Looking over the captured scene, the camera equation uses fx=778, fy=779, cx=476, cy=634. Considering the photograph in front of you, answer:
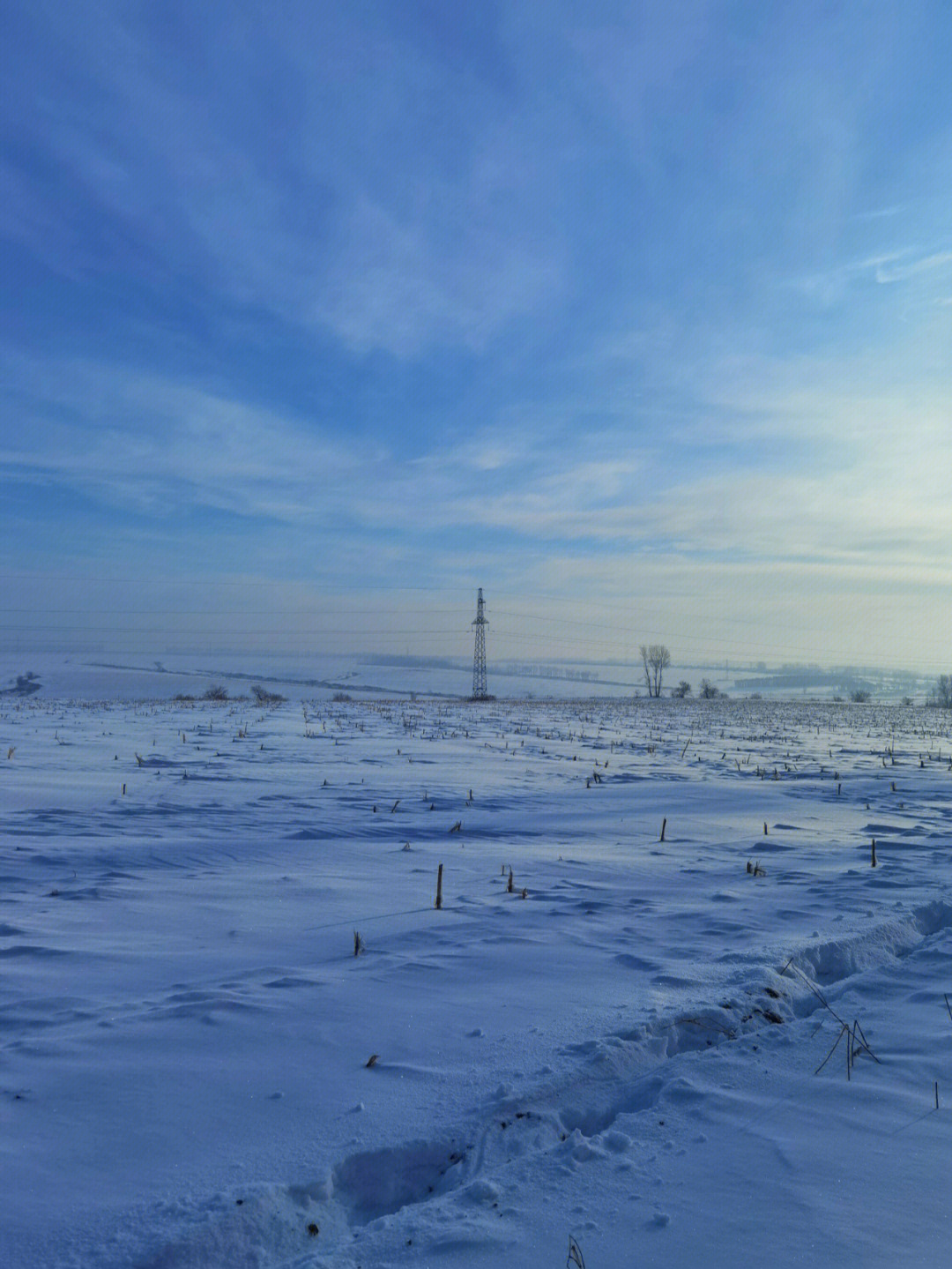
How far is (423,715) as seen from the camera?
1085 inches

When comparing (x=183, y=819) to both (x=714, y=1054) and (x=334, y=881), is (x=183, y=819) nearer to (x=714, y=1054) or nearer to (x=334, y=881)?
(x=334, y=881)

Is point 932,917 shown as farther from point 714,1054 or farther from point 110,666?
point 110,666

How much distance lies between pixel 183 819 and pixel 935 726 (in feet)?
98.1

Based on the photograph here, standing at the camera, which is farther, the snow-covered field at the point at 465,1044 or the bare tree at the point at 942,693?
the bare tree at the point at 942,693

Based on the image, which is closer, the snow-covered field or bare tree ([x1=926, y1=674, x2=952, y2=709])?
the snow-covered field

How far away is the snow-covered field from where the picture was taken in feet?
8.23

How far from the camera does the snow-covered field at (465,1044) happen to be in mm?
2508

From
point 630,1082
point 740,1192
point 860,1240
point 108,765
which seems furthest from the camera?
point 108,765

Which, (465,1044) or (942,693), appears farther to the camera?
(942,693)

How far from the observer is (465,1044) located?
363cm

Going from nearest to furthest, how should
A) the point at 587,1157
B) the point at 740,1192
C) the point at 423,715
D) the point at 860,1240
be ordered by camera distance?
the point at 860,1240, the point at 740,1192, the point at 587,1157, the point at 423,715

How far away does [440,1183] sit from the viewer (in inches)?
110

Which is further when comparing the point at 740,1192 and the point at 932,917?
the point at 932,917

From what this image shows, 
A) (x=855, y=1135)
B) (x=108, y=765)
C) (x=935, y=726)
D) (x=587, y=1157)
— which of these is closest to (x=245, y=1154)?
(x=587, y=1157)
